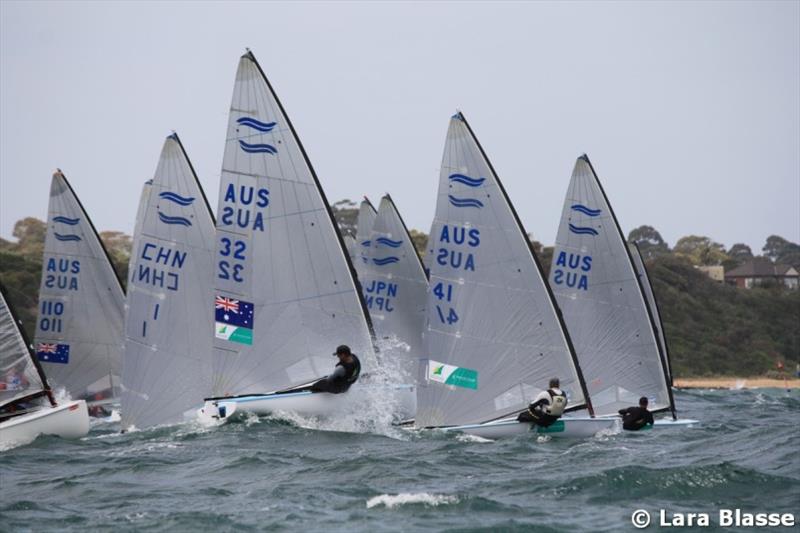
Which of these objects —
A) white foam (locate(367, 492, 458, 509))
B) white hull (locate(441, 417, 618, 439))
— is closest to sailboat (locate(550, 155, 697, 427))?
white hull (locate(441, 417, 618, 439))

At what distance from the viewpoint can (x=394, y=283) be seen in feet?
121

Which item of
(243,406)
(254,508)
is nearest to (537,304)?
(243,406)

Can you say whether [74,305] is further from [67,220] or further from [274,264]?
[274,264]

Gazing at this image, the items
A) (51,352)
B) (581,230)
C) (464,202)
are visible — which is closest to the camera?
(464,202)

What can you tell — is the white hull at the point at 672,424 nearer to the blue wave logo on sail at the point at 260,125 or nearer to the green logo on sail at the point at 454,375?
the green logo on sail at the point at 454,375

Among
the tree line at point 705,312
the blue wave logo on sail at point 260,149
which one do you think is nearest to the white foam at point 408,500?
the blue wave logo on sail at point 260,149

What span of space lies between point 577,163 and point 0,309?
13517 millimetres

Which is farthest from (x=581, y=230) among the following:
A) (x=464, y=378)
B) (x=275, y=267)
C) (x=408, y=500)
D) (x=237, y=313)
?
(x=408, y=500)

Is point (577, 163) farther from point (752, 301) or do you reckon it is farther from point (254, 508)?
point (752, 301)

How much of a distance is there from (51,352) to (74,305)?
1.37 m

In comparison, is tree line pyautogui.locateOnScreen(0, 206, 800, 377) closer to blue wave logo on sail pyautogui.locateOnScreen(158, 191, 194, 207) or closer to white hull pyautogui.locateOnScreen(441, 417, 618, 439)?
blue wave logo on sail pyautogui.locateOnScreen(158, 191, 194, 207)

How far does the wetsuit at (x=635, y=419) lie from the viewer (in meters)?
27.0

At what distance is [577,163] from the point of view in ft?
102

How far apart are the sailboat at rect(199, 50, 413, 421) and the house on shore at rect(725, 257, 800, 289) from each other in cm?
9313
